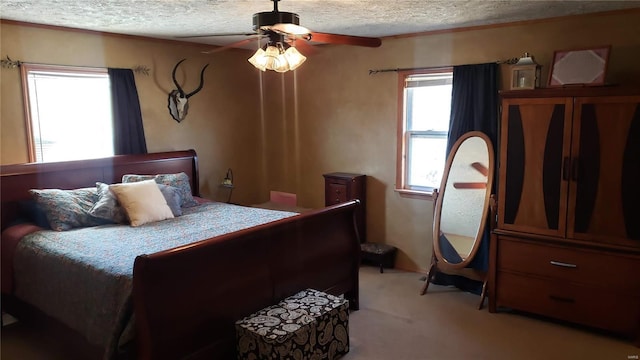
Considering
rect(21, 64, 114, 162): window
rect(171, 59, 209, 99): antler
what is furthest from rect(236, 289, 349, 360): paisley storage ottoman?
rect(171, 59, 209, 99): antler

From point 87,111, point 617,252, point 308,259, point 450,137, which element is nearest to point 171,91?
point 87,111

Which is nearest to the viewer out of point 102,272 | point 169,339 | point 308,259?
point 169,339

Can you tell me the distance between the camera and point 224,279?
2.73m

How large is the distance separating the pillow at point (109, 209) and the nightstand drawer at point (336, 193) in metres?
2.10

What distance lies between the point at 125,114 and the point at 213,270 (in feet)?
7.78

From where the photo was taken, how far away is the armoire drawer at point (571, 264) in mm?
3201

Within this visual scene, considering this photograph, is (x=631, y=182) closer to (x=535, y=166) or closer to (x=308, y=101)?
(x=535, y=166)

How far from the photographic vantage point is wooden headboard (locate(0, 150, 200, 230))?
3.61 meters

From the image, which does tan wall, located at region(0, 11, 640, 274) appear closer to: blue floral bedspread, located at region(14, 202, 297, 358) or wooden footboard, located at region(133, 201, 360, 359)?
blue floral bedspread, located at region(14, 202, 297, 358)

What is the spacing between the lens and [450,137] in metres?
4.28

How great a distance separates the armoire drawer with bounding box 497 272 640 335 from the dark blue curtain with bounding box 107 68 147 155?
11.4 feet

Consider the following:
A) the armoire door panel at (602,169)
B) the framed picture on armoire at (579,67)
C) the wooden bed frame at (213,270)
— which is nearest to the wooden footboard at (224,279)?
the wooden bed frame at (213,270)

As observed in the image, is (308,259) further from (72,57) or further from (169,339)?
(72,57)

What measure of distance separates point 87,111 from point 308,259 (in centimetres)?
247
